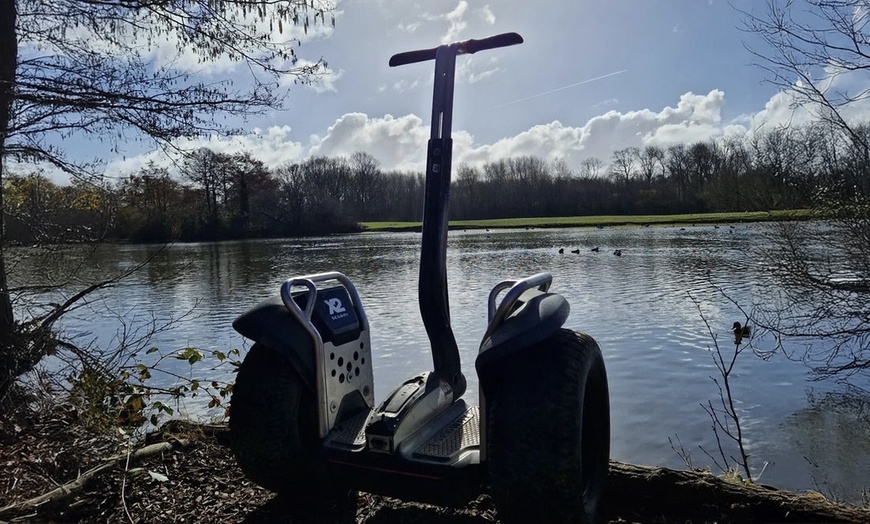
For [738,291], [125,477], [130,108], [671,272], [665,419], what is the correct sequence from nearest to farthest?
[125,477] < [130,108] < [665,419] < [738,291] < [671,272]

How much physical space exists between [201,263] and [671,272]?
14888 millimetres

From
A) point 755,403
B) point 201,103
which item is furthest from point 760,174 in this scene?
point 201,103

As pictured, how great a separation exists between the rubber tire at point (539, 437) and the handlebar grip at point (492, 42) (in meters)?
1.43

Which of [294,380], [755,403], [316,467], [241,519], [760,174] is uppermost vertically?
[760,174]

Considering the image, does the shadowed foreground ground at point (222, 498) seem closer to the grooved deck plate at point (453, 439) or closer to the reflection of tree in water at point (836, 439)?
the grooved deck plate at point (453, 439)

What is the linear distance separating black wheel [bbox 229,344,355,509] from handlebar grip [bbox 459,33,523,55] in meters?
1.65

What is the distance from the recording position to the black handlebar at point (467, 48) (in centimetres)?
288

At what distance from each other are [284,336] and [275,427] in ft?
1.23

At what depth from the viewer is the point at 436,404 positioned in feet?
9.18

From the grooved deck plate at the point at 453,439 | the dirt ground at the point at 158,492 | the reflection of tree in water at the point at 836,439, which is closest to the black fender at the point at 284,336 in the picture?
the grooved deck plate at the point at 453,439

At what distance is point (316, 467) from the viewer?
8.69 ft

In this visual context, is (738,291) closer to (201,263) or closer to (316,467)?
(316,467)

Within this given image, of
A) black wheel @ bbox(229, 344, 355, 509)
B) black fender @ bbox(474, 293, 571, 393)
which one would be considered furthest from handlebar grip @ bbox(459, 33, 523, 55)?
black wheel @ bbox(229, 344, 355, 509)

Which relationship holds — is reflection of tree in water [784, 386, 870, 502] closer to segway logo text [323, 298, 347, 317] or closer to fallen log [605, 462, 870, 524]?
fallen log [605, 462, 870, 524]
